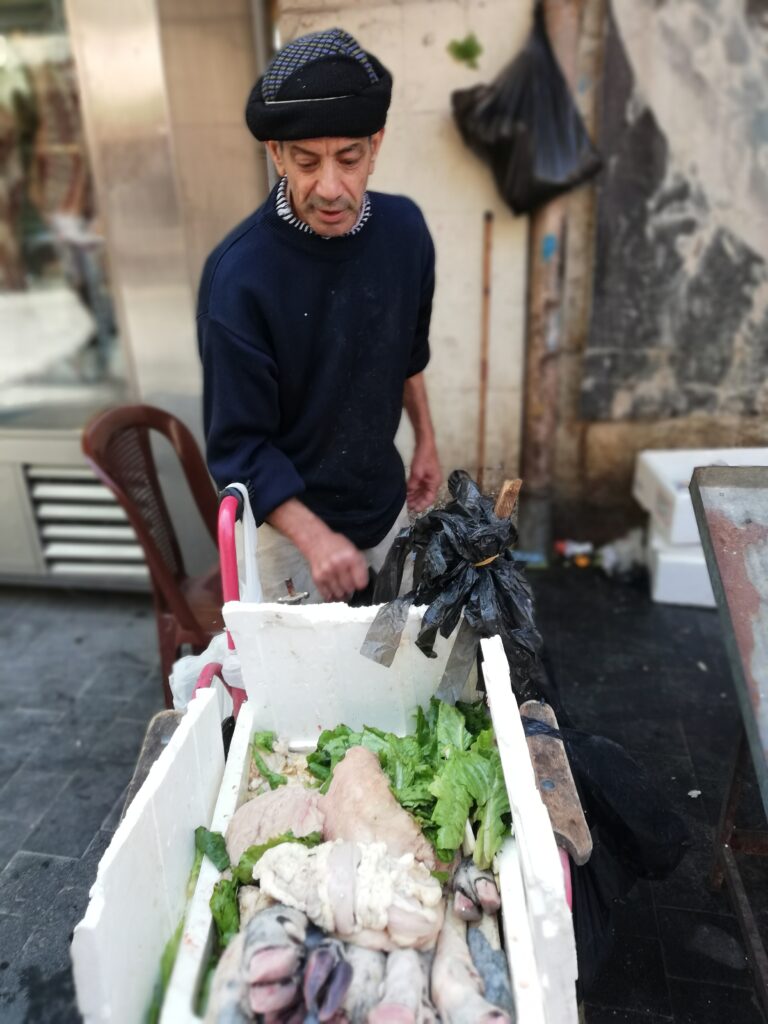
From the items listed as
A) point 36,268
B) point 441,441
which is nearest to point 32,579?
point 36,268

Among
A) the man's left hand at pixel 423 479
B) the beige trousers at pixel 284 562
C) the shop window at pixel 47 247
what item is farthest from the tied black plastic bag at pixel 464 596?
the shop window at pixel 47 247

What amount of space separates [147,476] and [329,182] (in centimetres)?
180

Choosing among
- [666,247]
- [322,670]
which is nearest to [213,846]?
[322,670]

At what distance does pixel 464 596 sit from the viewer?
5.55 feet

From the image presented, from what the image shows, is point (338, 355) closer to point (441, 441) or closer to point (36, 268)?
point (441, 441)

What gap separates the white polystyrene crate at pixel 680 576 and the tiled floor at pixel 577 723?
0.09m

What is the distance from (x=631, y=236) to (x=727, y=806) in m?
2.75

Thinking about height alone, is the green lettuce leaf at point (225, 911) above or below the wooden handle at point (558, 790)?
below

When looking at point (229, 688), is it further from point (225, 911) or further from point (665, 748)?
point (665, 748)

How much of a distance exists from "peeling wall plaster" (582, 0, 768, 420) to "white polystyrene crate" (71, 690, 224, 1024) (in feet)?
10.5

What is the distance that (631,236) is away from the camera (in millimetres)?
3869

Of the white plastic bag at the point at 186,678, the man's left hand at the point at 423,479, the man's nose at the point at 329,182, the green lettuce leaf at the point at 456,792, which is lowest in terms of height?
the white plastic bag at the point at 186,678

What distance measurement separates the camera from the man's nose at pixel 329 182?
5.88 feet

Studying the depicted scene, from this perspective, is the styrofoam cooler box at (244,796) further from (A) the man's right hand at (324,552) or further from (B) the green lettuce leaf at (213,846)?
(A) the man's right hand at (324,552)
